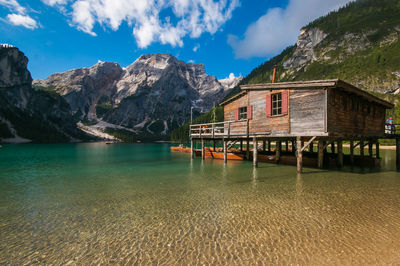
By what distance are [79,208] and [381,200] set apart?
47.1 feet

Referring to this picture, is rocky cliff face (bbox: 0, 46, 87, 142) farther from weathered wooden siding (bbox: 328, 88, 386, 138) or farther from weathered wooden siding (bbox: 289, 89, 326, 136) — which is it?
weathered wooden siding (bbox: 328, 88, 386, 138)

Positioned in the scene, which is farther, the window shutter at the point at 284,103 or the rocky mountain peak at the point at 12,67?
the rocky mountain peak at the point at 12,67

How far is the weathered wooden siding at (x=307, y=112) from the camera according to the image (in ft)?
54.4

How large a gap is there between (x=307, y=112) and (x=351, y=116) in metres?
4.99

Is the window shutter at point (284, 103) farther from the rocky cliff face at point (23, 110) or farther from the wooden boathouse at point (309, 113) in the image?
the rocky cliff face at point (23, 110)

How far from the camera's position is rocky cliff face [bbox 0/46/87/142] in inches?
5551

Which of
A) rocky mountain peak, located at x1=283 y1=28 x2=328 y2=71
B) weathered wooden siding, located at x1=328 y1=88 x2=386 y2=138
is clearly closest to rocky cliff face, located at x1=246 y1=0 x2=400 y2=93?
rocky mountain peak, located at x1=283 y1=28 x2=328 y2=71

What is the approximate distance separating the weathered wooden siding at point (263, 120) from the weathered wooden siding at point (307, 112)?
840 mm

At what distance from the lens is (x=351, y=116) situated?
18.8 metres

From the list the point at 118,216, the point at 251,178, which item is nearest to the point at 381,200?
the point at 251,178

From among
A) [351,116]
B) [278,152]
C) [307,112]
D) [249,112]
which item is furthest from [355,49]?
[307,112]

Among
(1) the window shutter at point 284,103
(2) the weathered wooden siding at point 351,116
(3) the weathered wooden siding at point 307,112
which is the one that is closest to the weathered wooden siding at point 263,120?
(1) the window shutter at point 284,103

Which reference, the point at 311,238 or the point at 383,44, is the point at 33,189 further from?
the point at 383,44

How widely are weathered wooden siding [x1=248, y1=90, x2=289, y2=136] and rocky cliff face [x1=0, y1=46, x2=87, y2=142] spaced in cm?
16073
